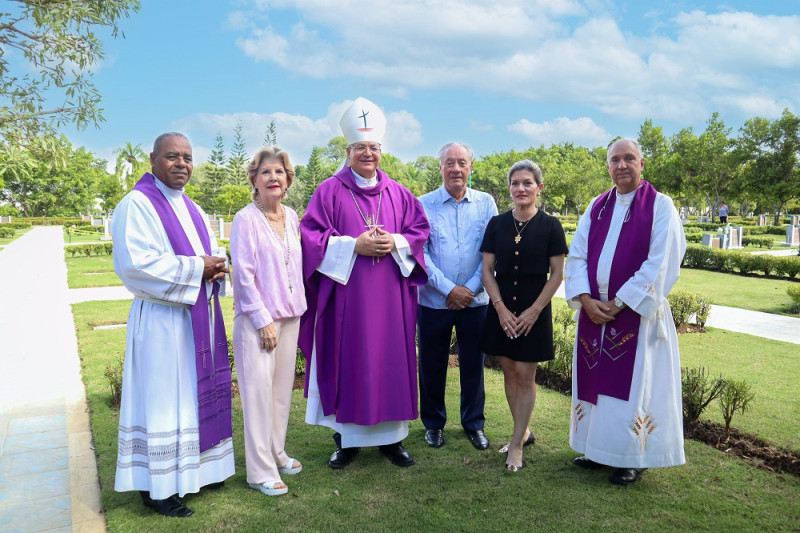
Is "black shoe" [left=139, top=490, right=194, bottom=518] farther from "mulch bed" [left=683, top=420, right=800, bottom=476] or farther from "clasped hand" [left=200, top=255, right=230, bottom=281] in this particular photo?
"mulch bed" [left=683, top=420, right=800, bottom=476]

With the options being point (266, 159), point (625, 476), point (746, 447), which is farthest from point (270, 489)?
point (746, 447)

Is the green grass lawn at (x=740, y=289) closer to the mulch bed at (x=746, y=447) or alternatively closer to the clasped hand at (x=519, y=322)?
the mulch bed at (x=746, y=447)

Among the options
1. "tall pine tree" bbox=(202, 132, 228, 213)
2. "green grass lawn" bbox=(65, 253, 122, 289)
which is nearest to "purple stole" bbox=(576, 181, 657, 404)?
"green grass lawn" bbox=(65, 253, 122, 289)

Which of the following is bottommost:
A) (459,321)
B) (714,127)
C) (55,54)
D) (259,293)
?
(459,321)

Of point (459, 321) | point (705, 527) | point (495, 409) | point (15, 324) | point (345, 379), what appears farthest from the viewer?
point (15, 324)

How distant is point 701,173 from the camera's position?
127 ft

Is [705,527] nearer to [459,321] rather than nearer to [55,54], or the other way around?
[459,321]

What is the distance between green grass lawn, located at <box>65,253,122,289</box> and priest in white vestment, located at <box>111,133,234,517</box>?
40.5 feet

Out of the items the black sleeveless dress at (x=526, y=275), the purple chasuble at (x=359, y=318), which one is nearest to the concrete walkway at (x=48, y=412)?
the purple chasuble at (x=359, y=318)

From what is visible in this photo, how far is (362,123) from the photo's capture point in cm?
448

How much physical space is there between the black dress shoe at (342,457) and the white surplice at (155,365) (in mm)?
1103

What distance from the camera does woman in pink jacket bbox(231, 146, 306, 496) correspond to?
154 inches

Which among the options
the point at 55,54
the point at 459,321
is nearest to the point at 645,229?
the point at 459,321

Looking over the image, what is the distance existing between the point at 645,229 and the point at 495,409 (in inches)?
104
